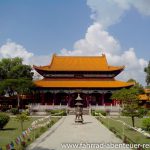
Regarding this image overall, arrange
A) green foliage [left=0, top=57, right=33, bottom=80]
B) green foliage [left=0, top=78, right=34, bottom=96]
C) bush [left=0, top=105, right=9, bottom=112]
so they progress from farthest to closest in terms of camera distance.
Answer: green foliage [left=0, top=57, right=33, bottom=80] < bush [left=0, top=105, right=9, bottom=112] < green foliage [left=0, top=78, right=34, bottom=96]

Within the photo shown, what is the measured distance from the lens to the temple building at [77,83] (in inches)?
2061

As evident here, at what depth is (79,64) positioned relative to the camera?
58.9 m

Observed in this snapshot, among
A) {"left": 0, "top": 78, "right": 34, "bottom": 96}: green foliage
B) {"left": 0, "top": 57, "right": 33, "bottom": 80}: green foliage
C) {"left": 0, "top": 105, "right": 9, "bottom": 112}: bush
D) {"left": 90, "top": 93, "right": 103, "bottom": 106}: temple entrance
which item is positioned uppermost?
{"left": 0, "top": 57, "right": 33, "bottom": 80}: green foliage

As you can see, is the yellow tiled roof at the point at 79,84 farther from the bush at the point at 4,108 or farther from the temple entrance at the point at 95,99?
the bush at the point at 4,108

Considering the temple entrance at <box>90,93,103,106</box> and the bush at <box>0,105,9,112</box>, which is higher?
the temple entrance at <box>90,93,103,106</box>

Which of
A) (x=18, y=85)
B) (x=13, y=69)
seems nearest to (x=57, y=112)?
(x=18, y=85)

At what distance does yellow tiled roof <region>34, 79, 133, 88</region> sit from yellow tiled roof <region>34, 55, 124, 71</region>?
2512mm

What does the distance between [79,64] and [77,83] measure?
6.52 m

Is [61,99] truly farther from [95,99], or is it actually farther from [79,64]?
[79,64]

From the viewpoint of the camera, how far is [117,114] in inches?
1820

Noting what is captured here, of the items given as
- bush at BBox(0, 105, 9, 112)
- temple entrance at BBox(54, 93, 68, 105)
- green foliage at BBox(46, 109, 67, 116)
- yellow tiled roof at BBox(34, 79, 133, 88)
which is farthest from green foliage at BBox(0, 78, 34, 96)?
temple entrance at BBox(54, 93, 68, 105)

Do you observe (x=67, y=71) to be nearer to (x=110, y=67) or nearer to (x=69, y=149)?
(x=110, y=67)

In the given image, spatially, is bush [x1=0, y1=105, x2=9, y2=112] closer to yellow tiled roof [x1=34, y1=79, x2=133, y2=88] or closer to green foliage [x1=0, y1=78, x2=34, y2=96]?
green foliage [x1=0, y1=78, x2=34, y2=96]

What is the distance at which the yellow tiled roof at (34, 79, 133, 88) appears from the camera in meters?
51.9
